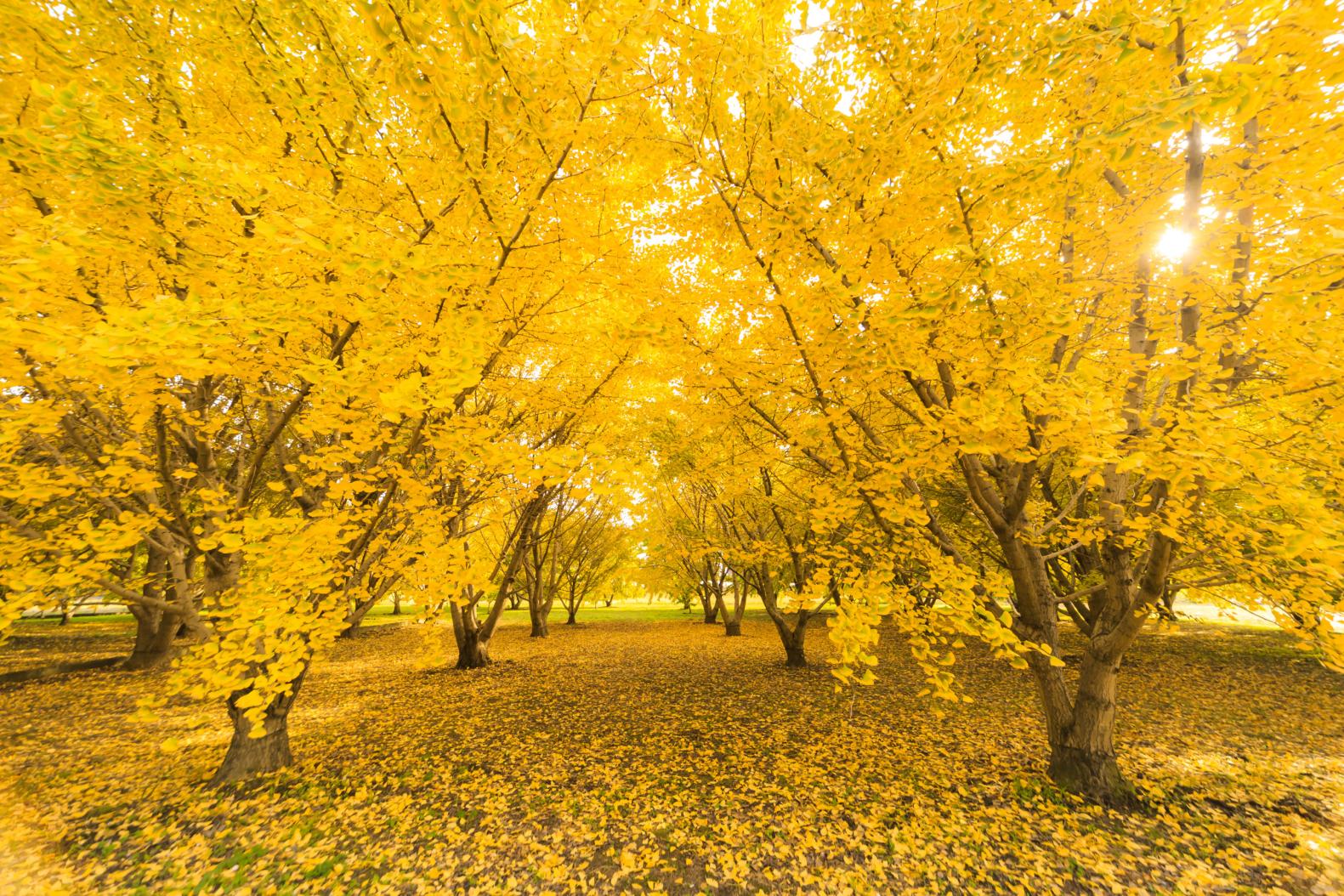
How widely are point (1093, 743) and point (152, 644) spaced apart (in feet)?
67.5

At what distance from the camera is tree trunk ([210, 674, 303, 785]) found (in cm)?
609

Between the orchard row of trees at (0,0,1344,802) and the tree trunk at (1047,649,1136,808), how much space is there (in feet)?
0.14

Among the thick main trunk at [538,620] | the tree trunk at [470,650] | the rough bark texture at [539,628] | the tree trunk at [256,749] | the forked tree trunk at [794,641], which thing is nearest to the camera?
the tree trunk at [256,749]

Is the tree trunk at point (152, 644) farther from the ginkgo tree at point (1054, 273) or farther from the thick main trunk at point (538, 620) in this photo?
the ginkgo tree at point (1054, 273)

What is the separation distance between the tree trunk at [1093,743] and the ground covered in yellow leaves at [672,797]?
278 mm

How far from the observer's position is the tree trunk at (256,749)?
609 cm

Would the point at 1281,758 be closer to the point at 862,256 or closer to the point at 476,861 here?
the point at 862,256

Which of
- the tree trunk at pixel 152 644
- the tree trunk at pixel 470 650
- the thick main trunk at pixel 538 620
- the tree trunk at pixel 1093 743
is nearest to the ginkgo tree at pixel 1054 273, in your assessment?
the tree trunk at pixel 1093 743

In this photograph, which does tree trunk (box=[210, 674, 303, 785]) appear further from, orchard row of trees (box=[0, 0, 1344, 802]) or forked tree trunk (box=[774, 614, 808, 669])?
forked tree trunk (box=[774, 614, 808, 669])

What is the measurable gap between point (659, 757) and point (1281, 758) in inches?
357

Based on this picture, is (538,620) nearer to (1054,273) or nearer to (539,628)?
(539,628)

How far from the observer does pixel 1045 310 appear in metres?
3.53

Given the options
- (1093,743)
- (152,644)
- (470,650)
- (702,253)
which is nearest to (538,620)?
(470,650)

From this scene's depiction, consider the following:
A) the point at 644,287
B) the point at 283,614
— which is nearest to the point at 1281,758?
the point at 644,287
